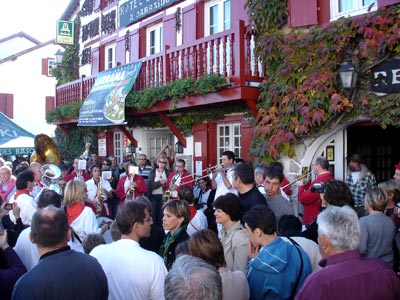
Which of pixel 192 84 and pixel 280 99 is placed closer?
pixel 280 99

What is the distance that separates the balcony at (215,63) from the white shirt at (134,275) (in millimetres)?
4946

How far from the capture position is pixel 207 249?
8.50 ft

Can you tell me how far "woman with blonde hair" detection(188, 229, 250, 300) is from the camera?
2.50m

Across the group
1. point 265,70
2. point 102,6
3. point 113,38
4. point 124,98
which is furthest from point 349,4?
point 102,6

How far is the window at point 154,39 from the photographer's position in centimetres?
1120

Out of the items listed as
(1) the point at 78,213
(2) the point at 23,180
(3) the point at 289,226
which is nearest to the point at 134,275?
(3) the point at 289,226

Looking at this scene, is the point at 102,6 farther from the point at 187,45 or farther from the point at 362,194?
the point at 362,194

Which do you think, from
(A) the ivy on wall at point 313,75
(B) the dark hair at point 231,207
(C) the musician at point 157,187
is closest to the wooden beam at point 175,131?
(C) the musician at point 157,187

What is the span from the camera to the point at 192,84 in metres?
8.06

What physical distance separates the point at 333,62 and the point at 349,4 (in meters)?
1.09

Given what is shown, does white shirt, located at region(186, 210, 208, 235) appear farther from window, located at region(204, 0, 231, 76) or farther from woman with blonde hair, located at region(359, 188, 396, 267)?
window, located at region(204, 0, 231, 76)

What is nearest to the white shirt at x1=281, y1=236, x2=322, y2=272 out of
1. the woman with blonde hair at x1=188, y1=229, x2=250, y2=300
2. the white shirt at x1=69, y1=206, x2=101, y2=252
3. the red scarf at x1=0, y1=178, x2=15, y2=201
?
the woman with blonde hair at x1=188, y1=229, x2=250, y2=300

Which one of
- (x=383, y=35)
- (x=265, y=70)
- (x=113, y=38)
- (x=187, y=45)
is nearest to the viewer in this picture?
(x=383, y=35)

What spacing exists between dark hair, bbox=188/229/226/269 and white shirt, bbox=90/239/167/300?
11.5 inches
